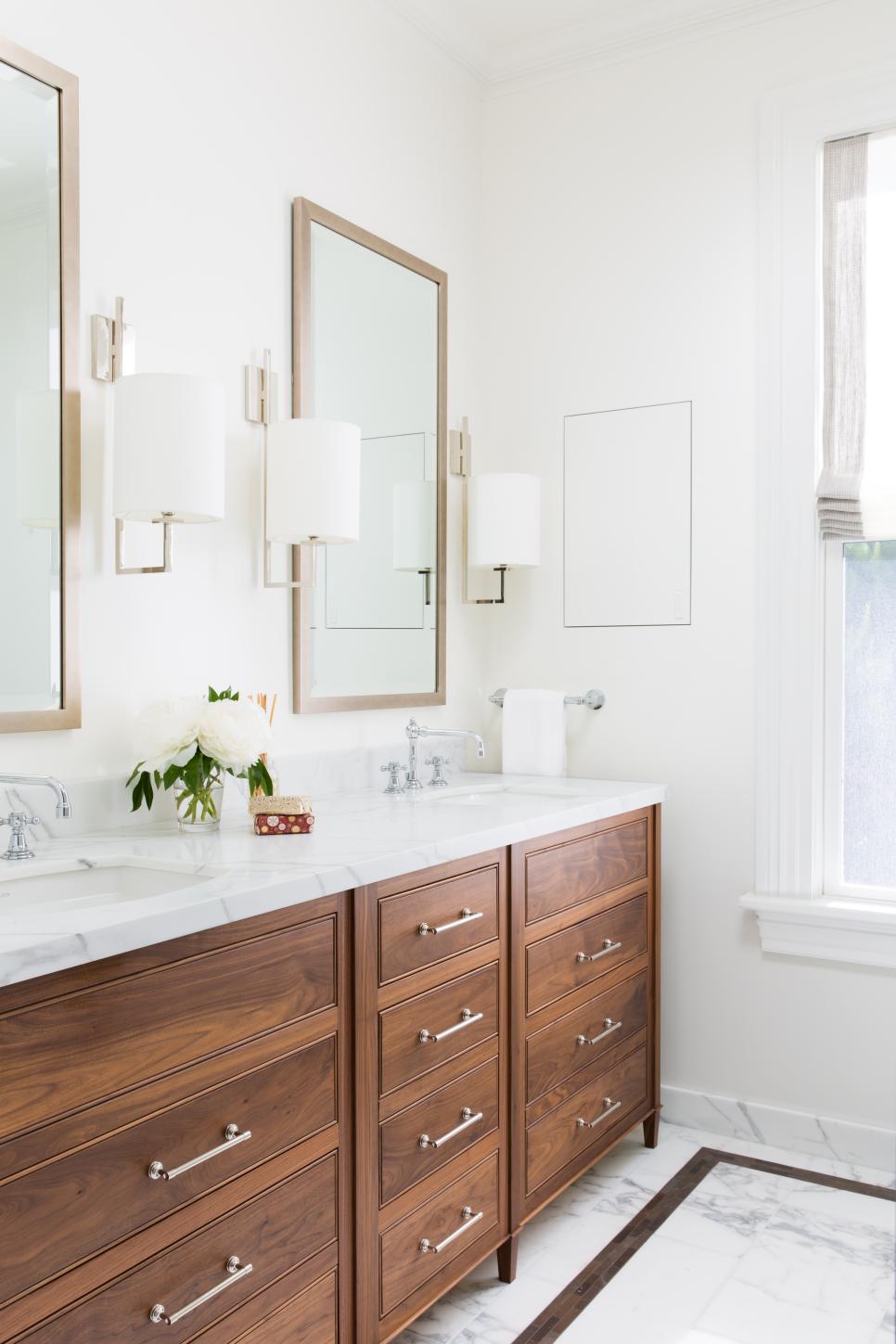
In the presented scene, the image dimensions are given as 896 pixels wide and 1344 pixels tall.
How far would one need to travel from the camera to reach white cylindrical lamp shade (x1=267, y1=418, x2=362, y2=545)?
2.09 m

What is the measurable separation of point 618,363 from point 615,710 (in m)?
0.88

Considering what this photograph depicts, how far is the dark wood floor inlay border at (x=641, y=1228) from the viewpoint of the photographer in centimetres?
192

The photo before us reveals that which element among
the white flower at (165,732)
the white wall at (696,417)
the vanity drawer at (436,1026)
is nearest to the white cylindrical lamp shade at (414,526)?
the white wall at (696,417)

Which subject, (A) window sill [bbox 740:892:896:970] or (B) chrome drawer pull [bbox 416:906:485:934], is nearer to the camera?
(B) chrome drawer pull [bbox 416:906:485:934]

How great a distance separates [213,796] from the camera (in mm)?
2002

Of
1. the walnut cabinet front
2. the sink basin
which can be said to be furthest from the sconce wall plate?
the walnut cabinet front

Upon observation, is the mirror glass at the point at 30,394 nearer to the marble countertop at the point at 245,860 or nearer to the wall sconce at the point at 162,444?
the wall sconce at the point at 162,444

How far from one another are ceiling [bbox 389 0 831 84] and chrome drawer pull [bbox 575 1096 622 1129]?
8.18ft

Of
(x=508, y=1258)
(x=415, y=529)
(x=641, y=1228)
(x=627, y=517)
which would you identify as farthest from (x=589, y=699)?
(x=508, y=1258)

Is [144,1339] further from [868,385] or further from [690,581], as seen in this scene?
[868,385]

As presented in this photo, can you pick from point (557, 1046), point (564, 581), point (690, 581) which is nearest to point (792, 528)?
point (690, 581)

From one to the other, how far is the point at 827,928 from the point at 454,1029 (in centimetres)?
110

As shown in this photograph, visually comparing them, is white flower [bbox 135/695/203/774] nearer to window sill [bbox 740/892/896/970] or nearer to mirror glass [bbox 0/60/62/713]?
mirror glass [bbox 0/60/62/713]

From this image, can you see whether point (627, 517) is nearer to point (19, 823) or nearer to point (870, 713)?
point (870, 713)
